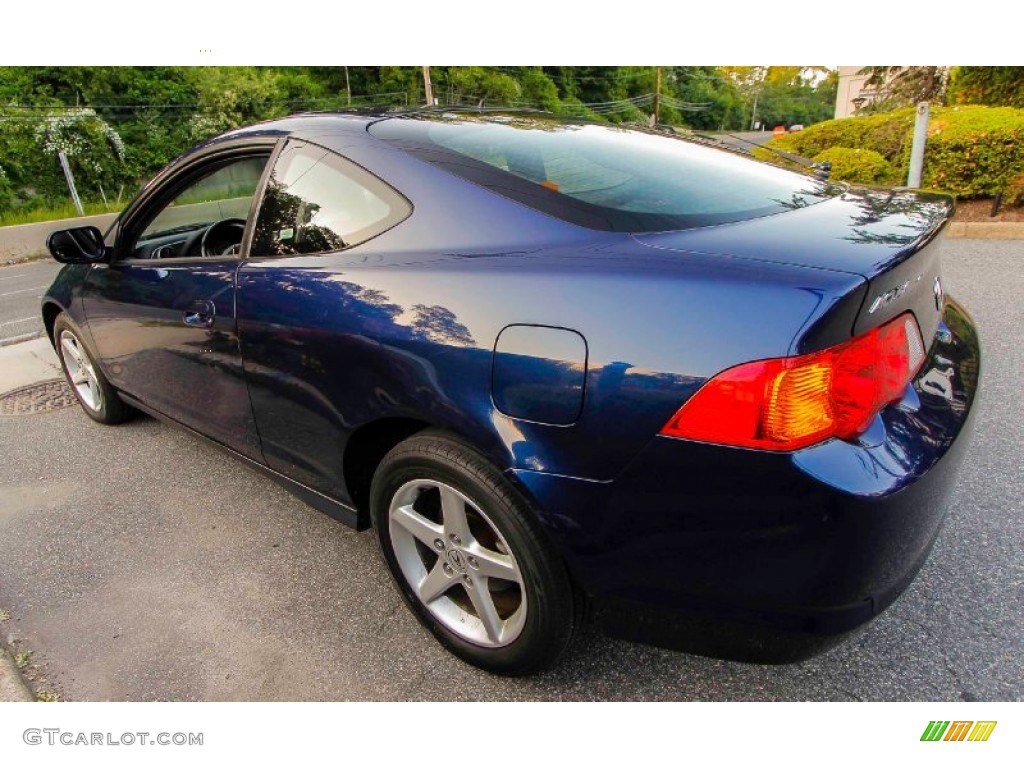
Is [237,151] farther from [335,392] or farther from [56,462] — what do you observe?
[56,462]

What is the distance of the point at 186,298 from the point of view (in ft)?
8.05

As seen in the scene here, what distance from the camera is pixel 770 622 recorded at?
1404 mm

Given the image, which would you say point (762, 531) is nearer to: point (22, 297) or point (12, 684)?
point (12, 684)

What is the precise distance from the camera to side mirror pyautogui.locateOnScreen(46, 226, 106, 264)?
9.62 ft

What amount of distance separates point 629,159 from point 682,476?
48.3 inches

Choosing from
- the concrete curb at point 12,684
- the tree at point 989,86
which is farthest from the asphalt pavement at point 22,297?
the tree at point 989,86

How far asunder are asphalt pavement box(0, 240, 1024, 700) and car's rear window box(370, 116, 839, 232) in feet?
4.29

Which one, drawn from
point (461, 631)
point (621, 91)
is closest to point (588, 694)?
point (461, 631)

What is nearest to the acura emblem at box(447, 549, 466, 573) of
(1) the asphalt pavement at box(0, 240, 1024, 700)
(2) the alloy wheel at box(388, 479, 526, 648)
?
(2) the alloy wheel at box(388, 479, 526, 648)

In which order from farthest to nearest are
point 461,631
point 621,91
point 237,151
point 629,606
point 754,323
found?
point 621,91 < point 237,151 < point 461,631 < point 629,606 < point 754,323

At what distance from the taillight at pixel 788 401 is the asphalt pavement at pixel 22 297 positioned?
6653 millimetres

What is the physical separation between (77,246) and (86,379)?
1125 millimetres

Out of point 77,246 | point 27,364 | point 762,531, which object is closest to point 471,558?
point 762,531

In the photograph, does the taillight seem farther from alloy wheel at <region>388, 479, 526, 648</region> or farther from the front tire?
alloy wheel at <region>388, 479, 526, 648</region>
